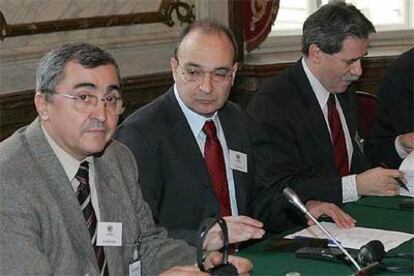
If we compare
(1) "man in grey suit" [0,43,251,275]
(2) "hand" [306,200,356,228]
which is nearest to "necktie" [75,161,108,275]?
(1) "man in grey suit" [0,43,251,275]

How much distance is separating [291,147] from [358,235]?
77 cm

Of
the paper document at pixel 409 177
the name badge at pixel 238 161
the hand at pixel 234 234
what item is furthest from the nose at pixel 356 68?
the hand at pixel 234 234

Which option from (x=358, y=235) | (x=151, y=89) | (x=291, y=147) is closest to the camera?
(x=358, y=235)

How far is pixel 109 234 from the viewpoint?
266 centimetres

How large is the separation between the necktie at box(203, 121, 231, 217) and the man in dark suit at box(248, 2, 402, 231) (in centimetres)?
31

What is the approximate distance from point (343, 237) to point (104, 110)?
1002mm

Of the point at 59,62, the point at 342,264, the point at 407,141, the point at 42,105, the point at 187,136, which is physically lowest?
the point at 342,264

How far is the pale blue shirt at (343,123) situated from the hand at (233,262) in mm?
1079

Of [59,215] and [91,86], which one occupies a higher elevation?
[91,86]

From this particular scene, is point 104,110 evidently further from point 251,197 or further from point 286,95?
point 286,95

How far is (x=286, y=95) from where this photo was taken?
3873 mm

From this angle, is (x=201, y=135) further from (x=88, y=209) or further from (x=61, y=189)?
(x=61, y=189)

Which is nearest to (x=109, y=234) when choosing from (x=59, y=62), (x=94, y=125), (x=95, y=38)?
(x=94, y=125)

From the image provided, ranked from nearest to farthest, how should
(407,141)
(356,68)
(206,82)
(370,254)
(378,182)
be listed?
(370,254) → (206,82) → (378,182) → (356,68) → (407,141)
